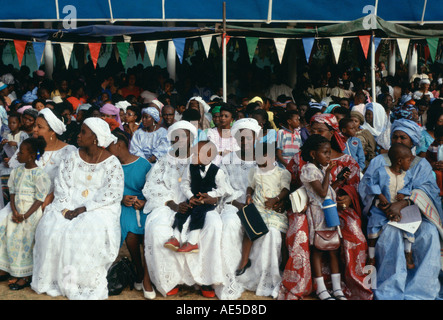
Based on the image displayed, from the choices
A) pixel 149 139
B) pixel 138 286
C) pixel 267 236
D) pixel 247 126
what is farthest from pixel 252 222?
pixel 149 139

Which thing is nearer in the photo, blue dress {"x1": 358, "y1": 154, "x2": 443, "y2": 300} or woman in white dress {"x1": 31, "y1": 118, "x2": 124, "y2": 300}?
blue dress {"x1": 358, "y1": 154, "x2": 443, "y2": 300}

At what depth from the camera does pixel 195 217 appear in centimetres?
420

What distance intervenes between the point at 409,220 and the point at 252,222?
1437mm

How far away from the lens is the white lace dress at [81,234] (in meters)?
4.04

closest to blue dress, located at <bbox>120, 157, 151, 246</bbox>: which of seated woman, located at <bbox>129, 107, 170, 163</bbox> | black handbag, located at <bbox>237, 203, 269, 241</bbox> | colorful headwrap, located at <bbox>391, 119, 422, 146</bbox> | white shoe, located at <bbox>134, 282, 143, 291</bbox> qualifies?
white shoe, located at <bbox>134, 282, 143, 291</bbox>

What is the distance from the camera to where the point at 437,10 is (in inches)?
410

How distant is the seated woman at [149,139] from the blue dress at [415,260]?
9.92 ft

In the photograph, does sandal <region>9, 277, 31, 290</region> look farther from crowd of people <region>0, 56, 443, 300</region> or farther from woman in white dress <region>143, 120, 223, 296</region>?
woman in white dress <region>143, 120, 223, 296</region>

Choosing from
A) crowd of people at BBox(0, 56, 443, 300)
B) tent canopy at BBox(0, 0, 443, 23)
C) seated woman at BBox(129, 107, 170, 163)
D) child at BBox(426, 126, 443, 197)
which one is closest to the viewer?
crowd of people at BBox(0, 56, 443, 300)

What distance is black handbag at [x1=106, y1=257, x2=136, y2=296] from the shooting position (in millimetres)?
4129

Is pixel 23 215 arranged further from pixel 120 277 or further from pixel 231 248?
pixel 231 248

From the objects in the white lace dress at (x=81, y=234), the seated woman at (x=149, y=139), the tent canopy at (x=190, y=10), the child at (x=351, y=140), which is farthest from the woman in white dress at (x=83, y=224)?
the tent canopy at (x=190, y=10)

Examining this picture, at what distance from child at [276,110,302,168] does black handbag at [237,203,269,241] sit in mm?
1265

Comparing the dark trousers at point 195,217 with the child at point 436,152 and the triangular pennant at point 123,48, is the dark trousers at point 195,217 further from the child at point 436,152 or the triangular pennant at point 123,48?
the triangular pennant at point 123,48
